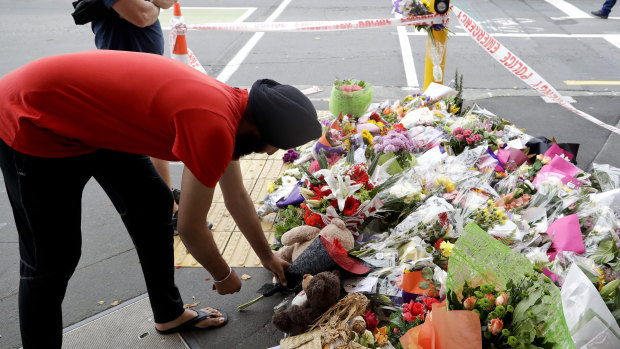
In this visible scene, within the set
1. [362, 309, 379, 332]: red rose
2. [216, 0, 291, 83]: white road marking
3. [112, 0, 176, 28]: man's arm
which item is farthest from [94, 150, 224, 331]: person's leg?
[216, 0, 291, 83]: white road marking

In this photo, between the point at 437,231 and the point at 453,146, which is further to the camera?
the point at 453,146

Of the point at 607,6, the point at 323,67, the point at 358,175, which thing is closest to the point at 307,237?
the point at 358,175

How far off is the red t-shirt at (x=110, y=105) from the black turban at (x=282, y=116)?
0.09m

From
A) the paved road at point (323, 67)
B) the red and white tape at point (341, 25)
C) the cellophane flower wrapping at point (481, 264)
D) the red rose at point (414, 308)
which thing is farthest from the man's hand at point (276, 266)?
the red and white tape at point (341, 25)

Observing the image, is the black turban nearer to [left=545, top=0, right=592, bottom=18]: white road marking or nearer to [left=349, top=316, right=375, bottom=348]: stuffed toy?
[left=349, top=316, right=375, bottom=348]: stuffed toy

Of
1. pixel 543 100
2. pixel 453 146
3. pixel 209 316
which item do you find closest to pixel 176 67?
pixel 209 316

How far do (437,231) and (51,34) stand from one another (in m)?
9.04

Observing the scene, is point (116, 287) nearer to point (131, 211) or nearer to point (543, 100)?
point (131, 211)

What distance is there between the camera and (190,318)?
2688mm

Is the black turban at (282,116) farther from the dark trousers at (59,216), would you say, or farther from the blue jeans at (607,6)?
the blue jeans at (607,6)

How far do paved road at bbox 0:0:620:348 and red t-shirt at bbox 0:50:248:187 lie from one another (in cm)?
130

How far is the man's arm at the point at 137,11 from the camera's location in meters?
2.94

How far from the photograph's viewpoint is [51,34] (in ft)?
30.4

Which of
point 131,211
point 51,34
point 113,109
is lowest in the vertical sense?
point 51,34
